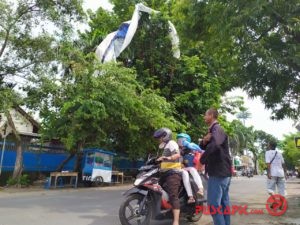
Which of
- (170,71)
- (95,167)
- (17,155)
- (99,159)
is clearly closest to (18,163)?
(17,155)

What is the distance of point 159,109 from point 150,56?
6.46m

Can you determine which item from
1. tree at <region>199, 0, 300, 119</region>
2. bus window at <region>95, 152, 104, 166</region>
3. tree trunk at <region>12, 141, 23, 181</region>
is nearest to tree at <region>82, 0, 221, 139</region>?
bus window at <region>95, 152, 104, 166</region>

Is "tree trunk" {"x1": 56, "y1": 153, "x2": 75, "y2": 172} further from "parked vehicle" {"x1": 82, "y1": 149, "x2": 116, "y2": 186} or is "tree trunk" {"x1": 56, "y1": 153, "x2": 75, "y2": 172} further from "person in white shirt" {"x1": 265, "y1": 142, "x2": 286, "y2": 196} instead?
"person in white shirt" {"x1": 265, "y1": 142, "x2": 286, "y2": 196}

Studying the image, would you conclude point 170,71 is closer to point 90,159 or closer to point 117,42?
point 117,42

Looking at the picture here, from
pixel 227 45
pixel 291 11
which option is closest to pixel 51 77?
pixel 227 45

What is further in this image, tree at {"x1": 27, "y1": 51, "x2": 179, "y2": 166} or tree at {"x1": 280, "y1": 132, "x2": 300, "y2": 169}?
tree at {"x1": 280, "y1": 132, "x2": 300, "y2": 169}

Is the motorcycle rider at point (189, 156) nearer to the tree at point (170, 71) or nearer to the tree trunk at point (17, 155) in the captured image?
the tree trunk at point (17, 155)

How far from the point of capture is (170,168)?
6.71 meters

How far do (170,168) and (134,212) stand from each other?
982 mm

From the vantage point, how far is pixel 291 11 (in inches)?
372

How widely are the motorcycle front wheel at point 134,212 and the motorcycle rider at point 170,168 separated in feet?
1.45

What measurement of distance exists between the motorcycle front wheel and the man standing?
1.35m

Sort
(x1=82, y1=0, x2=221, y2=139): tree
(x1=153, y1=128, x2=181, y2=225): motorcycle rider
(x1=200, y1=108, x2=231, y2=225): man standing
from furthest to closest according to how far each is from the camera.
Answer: (x1=82, y1=0, x2=221, y2=139): tree < (x1=153, y1=128, x2=181, y2=225): motorcycle rider < (x1=200, y1=108, x2=231, y2=225): man standing

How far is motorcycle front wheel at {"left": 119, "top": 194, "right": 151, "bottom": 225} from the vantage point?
670 centimetres
